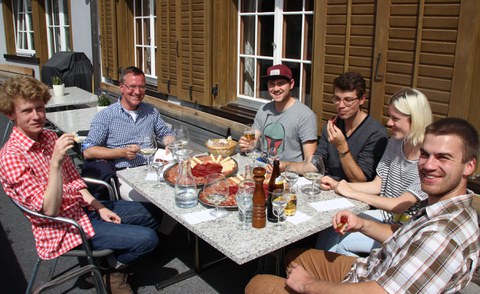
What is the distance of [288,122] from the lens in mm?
3373

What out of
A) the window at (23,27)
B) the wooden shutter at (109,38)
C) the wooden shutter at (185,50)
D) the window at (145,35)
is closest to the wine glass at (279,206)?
the wooden shutter at (185,50)

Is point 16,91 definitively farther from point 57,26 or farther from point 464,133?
point 57,26

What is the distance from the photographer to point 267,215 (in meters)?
2.12

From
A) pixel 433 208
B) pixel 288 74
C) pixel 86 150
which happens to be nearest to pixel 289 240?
pixel 433 208

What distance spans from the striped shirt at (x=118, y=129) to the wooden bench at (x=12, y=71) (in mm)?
8300

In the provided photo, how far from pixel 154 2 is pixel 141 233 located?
4.71 meters

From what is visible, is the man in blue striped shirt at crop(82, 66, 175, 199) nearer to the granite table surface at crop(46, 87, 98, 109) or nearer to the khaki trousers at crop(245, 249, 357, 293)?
the khaki trousers at crop(245, 249, 357, 293)

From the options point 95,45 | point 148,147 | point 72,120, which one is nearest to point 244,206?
point 148,147

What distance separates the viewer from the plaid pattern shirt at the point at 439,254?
55.7 inches

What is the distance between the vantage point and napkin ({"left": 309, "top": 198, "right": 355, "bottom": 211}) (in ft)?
7.48

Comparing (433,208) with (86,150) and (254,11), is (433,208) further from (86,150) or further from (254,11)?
(254,11)

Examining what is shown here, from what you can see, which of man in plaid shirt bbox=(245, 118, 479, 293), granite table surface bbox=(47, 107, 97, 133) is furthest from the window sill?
man in plaid shirt bbox=(245, 118, 479, 293)

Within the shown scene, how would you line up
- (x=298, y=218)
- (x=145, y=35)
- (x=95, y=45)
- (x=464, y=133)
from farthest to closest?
(x=95, y=45), (x=145, y=35), (x=298, y=218), (x=464, y=133)

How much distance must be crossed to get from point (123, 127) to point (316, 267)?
200 cm
